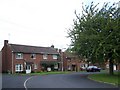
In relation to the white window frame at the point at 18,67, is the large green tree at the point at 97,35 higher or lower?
higher

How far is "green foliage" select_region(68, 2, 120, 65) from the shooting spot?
40156 millimetres

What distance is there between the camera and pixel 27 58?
77.2 m

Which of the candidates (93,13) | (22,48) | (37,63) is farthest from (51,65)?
(93,13)

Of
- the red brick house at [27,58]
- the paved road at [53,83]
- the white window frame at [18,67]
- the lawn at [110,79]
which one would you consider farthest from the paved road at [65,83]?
the red brick house at [27,58]

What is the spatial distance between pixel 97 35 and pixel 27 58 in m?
39.3

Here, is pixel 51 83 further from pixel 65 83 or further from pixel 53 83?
pixel 65 83

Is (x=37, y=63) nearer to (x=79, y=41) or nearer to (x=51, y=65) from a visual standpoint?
(x=51, y=65)

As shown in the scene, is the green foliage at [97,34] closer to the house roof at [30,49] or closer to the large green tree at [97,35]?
the large green tree at [97,35]

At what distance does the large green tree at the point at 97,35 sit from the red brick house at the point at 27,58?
29604 millimetres

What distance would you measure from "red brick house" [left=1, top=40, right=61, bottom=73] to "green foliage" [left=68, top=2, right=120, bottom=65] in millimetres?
29729

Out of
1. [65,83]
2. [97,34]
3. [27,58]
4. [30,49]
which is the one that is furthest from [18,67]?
[65,83]

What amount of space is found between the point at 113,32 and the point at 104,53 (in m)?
3.18

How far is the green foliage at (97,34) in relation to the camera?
40.2 metres

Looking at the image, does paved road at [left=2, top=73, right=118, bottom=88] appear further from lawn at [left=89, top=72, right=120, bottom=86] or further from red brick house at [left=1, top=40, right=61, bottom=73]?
red brick house at [left=1, top=40, right=61, bottom=73]
